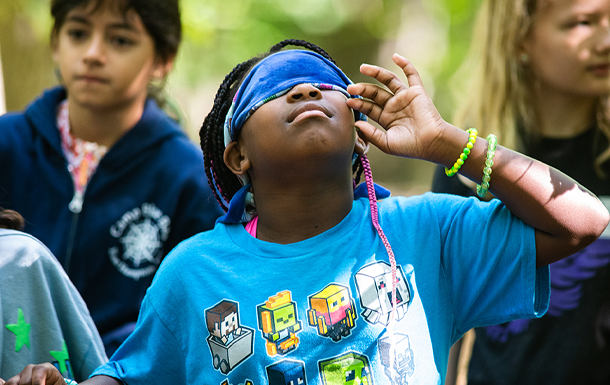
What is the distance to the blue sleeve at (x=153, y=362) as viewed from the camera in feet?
6.62

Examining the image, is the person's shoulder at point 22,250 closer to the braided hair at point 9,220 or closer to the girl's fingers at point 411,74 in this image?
the braided hair at point 9,220

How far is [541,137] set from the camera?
3.15m

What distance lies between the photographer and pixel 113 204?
3.12m

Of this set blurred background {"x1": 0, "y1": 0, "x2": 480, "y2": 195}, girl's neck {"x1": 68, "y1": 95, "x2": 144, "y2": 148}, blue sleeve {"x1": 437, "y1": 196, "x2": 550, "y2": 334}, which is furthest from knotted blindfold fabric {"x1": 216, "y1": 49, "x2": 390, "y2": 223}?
blurred background {"x1": 0, "y1": 0, "x2": 480, "y2": 195}

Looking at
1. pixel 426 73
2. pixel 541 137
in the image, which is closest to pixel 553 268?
pixel 541 137

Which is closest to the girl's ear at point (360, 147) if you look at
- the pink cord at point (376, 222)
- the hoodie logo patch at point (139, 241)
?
the pink cord at point (376, 222)

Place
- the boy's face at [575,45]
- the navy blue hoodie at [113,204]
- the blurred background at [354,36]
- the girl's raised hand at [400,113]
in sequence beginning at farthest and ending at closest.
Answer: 1. the blurred background at [354,36]
2. the navy blue hoodie at [113,204]
3. the boy's face at [575,45]
4. the girl's raised hand at [400,113]

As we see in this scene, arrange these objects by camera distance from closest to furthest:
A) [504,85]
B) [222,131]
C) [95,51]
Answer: [222,131] < [95,51] < [504,85]

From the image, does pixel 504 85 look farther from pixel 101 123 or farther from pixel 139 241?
pixel 101 123

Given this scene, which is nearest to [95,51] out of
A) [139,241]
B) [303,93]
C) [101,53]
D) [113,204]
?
[101,53]

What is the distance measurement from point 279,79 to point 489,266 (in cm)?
87

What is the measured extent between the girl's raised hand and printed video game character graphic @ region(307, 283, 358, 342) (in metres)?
0.45

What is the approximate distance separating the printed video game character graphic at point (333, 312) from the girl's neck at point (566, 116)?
1.73 m

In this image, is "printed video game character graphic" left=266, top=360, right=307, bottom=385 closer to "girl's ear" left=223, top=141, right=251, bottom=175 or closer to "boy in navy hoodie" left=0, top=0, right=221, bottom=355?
"girl's ear" left=223, top=141, right=251, bottom=175
